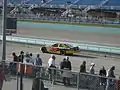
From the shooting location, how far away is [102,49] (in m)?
30.7

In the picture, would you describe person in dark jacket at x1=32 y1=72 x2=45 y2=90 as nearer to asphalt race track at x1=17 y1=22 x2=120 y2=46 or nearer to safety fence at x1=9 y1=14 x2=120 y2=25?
asphalt race track at x1=17 y1=22 x2=120 y2=46

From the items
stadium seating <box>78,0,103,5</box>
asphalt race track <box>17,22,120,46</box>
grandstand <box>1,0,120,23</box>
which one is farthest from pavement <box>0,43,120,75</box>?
stadium seating <box>78,0,103,5</box>

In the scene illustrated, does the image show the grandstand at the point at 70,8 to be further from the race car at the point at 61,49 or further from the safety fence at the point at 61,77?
the safety fence at the point at 61,77

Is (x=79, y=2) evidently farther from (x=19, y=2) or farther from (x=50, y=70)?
(x=50, y=70)

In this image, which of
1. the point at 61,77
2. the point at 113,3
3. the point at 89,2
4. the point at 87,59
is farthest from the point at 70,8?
the point at 61,77

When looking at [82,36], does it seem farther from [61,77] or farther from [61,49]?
[61,77]

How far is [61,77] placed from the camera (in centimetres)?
1016

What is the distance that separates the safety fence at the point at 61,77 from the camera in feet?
30.2

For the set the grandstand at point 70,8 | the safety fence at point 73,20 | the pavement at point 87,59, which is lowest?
the pavement at point 87,59

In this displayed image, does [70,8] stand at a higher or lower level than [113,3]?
lower

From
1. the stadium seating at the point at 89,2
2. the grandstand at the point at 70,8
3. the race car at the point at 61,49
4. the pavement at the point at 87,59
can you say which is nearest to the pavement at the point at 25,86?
the pavement at the point at 87,59

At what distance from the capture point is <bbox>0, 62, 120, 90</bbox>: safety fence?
9.22 m

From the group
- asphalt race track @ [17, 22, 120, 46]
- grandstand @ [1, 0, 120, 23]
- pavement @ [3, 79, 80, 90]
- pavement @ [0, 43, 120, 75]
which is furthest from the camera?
grandstand @ [1, 0, 120, 23]

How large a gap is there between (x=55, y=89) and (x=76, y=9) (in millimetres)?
87929
